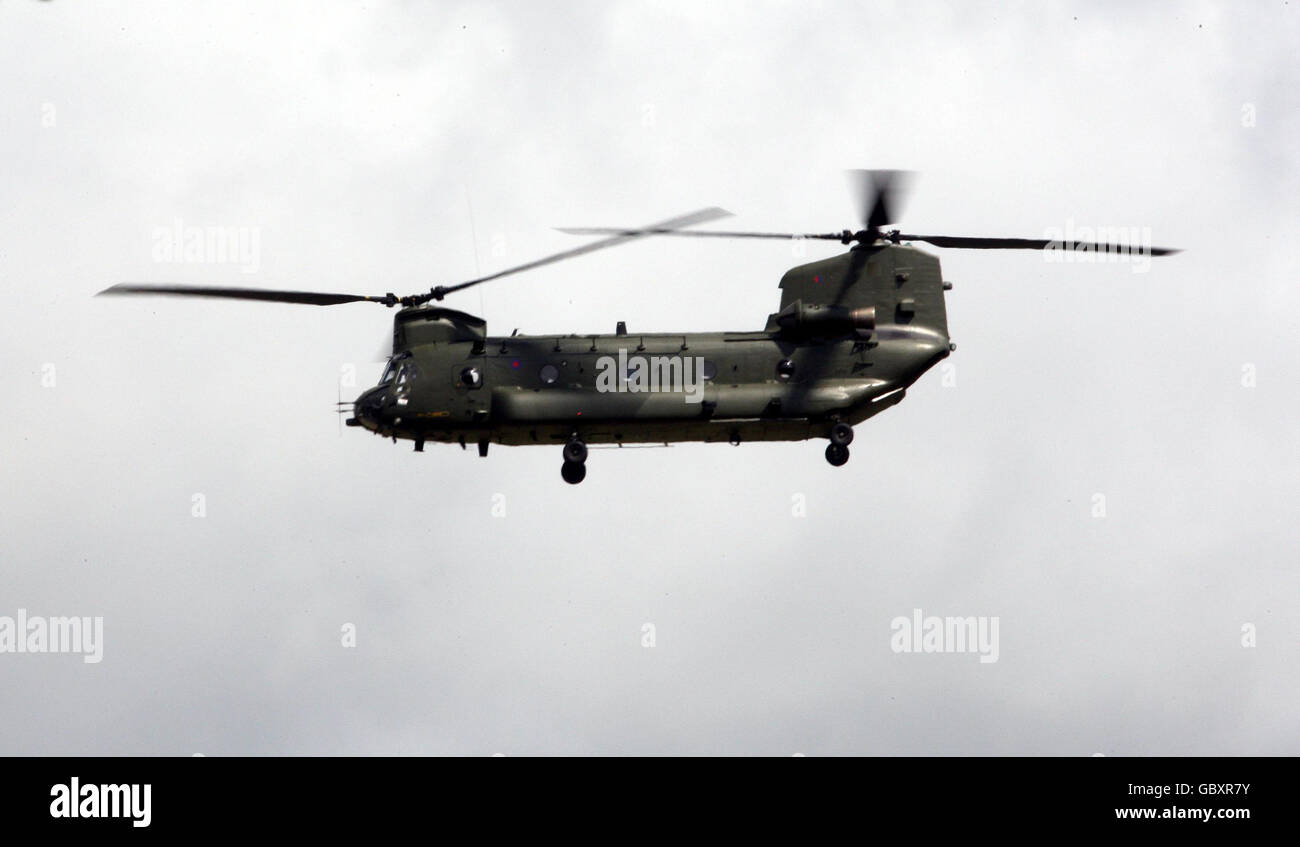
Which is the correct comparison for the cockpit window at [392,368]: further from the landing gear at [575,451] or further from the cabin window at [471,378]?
the landing gear at [575,451]

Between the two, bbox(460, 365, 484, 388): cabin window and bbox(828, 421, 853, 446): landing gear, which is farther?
bbox(828, 421, 853, 446): landing gear

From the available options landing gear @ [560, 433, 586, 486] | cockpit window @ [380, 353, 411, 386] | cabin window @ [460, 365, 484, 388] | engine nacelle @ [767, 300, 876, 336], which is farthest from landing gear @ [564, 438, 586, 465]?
engine nacelle @ [767, 300, 876, 336]

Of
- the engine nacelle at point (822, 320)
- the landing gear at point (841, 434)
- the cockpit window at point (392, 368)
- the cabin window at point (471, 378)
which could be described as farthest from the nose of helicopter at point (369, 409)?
the landing gear at point (841, 434)

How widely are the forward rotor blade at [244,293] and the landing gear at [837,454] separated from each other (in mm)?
12958

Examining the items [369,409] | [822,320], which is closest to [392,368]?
[369,409]

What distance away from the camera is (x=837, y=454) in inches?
2655

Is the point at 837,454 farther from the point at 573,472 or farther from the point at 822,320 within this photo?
the point at 573,472

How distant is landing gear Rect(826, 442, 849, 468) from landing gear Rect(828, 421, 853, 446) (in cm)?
8

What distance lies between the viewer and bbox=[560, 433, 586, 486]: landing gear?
66875mm

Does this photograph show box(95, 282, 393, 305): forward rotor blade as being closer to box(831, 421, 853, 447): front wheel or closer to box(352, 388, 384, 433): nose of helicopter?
box(352, 388, 384, 433): nose of helicopter
